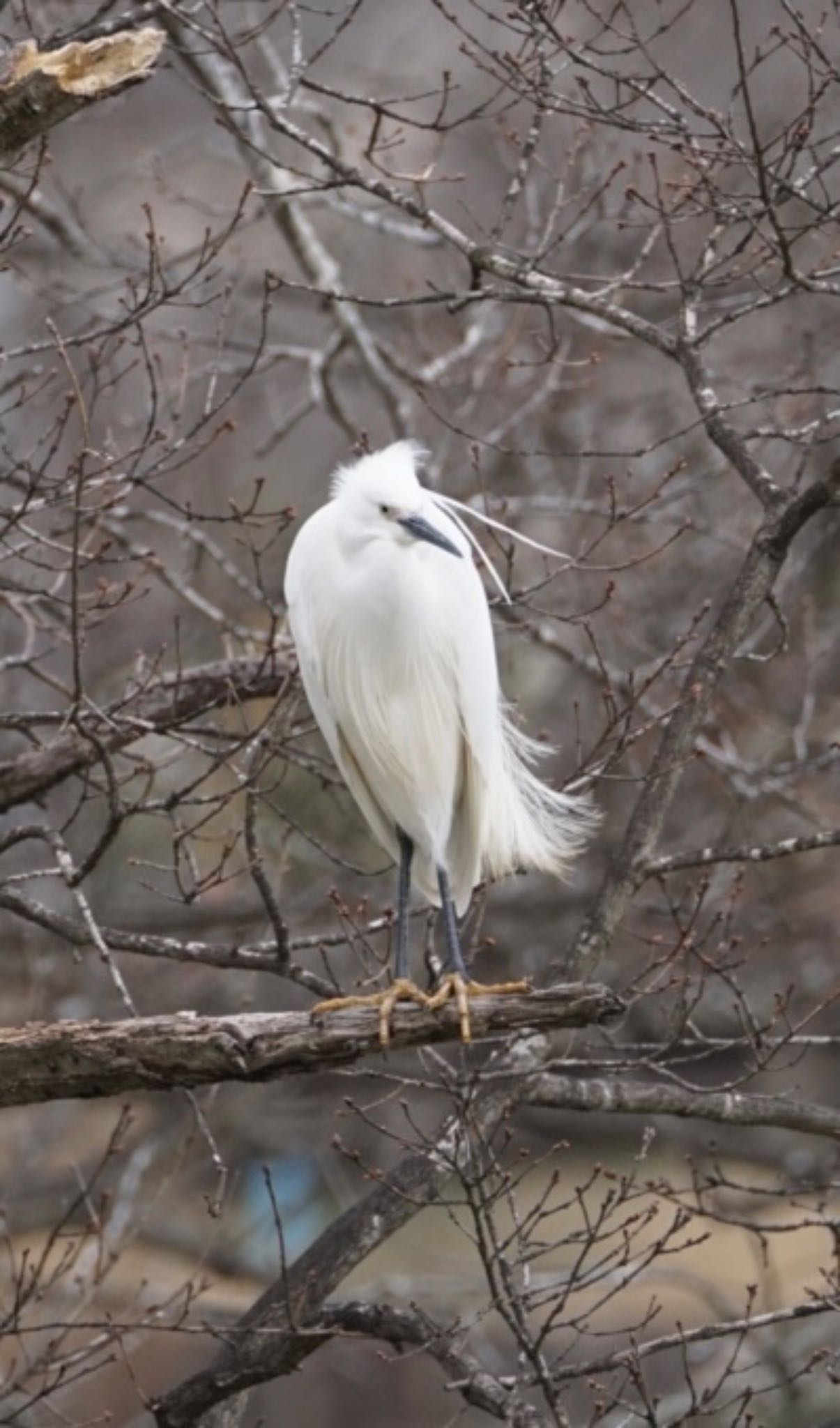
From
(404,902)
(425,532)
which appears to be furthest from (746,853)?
(425,532)

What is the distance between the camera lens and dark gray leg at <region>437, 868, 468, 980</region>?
3.95 metres

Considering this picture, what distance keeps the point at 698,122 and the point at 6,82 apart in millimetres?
3597

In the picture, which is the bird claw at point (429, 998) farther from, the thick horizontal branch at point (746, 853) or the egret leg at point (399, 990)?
the thick horizontal branch at point (746, 853)

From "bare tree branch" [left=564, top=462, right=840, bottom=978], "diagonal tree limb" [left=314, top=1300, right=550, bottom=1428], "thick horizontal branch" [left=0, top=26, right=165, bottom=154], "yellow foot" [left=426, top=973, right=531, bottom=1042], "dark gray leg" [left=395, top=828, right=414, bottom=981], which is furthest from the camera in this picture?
"bare tree branch" [left=564, top=462, right=840, bottom=978]

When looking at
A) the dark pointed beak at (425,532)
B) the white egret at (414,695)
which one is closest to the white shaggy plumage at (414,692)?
the white egret at (414,695)

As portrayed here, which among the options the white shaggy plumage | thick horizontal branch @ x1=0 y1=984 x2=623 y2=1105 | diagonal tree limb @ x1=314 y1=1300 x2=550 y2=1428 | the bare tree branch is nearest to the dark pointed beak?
the white shaggy plumage

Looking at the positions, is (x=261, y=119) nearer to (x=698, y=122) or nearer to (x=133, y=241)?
(x=133, y=241)

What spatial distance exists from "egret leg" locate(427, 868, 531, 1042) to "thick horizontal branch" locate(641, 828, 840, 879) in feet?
1.52

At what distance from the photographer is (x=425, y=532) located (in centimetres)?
414

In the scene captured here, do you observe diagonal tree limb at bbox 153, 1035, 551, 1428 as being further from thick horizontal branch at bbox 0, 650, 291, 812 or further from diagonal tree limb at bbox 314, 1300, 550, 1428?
thick horizontal branch at bbox 0, 650, 291, 812

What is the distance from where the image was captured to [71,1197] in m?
8.05

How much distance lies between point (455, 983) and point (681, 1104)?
0.95m

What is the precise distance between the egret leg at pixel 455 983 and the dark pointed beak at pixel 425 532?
29.4 inches

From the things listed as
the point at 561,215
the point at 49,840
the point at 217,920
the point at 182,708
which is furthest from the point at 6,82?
the point at 561,215
